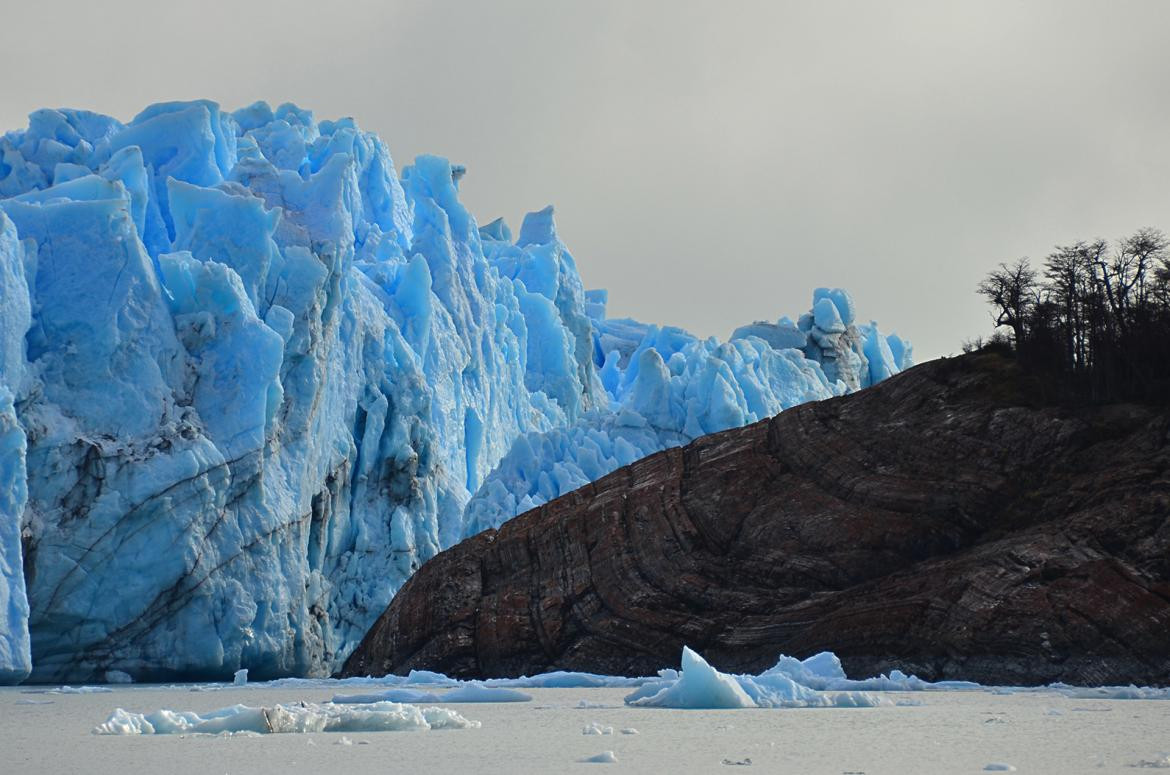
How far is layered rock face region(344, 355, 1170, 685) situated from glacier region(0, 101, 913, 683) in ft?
14.0

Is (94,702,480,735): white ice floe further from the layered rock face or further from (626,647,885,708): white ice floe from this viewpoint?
the layered rock face

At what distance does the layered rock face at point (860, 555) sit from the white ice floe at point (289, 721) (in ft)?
34.0

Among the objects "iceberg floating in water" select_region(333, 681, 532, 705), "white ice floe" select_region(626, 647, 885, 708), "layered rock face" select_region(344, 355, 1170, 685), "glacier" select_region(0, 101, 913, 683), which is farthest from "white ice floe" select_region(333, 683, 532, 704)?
"glacier" select_region(0, 101, 913, 683)

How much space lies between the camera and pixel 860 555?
69.6 feet

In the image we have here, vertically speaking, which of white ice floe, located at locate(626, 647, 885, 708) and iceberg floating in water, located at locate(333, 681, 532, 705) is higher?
iceberg floating in water, located at locate(333, 681, 532, 705)

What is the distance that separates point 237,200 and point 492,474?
12068 mm

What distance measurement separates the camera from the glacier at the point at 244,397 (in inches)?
996

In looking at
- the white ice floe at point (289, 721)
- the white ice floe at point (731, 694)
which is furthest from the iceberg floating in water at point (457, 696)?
the white ice floe at point (289, 721)

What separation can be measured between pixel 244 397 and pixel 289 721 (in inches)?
743

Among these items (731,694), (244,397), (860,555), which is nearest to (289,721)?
(731,694)

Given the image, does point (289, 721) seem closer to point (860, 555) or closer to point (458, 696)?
point (458, 696)

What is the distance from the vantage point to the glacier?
2530 centimetres

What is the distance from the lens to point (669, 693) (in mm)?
13133

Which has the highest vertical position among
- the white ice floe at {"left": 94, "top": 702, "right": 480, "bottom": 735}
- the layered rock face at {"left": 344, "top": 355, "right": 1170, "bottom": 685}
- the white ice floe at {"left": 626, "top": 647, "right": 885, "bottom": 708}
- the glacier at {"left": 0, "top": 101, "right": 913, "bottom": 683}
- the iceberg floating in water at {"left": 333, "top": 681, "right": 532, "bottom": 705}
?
the glacier at {"left": 0, "top": 101, "right": 913, "bottom": 683}
